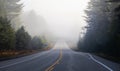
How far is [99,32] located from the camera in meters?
59.2

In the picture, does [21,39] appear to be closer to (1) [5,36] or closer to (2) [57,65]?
(1) [5,36]

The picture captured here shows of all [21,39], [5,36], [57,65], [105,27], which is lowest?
[57,65]

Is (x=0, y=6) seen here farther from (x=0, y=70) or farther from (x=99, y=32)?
(x=0, y=70)

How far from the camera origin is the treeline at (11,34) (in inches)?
1848

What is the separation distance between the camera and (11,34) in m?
48.9

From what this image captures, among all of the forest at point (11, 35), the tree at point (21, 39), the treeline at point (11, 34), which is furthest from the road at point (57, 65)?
the tree at point (21, 39)

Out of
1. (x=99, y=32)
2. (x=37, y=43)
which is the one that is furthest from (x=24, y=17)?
(x=99, y=32)

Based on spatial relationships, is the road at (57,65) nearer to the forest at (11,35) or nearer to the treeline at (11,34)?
the forest at (11,35)

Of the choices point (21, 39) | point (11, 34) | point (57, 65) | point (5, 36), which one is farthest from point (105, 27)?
point (57, 65)

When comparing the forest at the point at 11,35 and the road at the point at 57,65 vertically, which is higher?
the forest at the point at 11,35

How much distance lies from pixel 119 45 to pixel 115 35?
89.5 inches

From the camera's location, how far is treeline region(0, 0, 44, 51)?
1848 inches

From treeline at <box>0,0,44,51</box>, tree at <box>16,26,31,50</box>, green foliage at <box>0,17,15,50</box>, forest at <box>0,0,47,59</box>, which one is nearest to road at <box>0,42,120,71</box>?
forest at <box>0,0,47,59</box>

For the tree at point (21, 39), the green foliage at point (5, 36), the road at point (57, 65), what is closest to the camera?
the road at point (57, 65)
